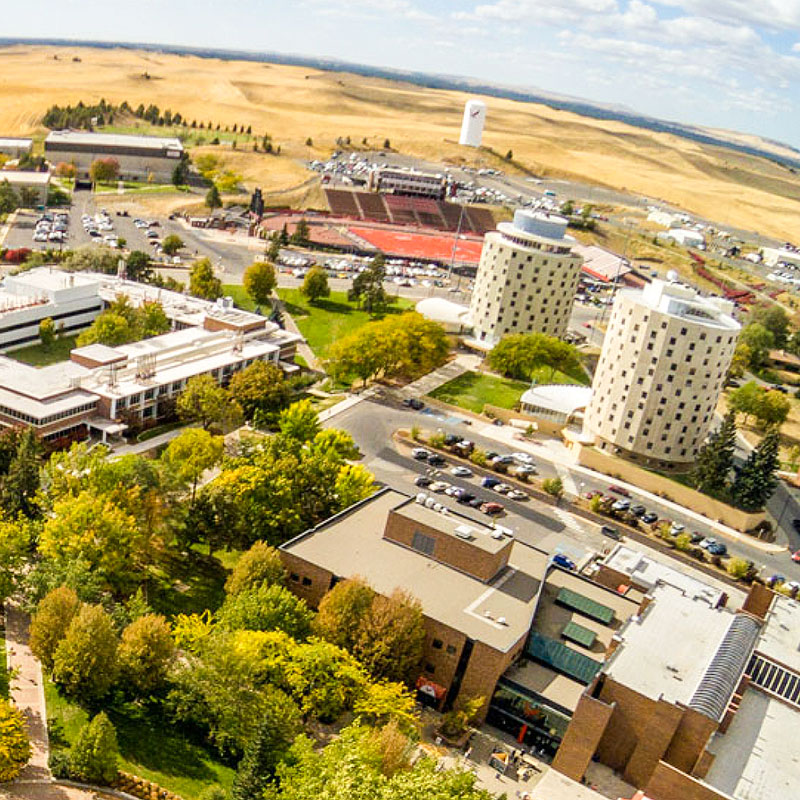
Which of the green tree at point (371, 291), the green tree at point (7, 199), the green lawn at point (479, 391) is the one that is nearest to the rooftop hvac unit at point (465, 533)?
the green lawn at point (479, 391)

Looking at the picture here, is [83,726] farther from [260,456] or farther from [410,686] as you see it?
[260,456]

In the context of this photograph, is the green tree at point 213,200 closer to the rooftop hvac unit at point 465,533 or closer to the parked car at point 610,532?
the parked car at point 610,532

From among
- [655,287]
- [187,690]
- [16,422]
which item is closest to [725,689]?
[187,690]

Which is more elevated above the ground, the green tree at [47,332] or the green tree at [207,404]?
the green tree at [207,404]

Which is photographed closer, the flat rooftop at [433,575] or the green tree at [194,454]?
the flat rooftop at [433,575]

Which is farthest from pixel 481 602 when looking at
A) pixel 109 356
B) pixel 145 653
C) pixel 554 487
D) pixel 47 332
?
pixel 47 332

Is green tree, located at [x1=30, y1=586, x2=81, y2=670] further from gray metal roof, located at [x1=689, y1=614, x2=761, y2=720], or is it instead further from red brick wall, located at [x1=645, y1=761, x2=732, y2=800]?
gray metal roof, located at [x1=689, y1=614, x2=761, y2=720]

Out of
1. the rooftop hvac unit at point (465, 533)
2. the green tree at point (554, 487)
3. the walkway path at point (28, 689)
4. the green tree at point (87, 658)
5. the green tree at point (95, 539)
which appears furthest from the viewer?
the green tree at point (554, 487)
